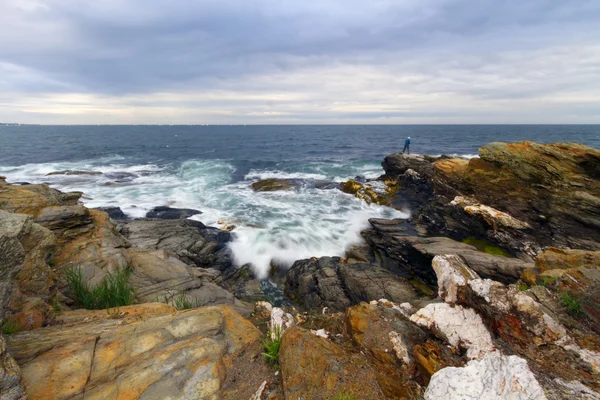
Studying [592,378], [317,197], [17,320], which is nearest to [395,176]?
[317,197]

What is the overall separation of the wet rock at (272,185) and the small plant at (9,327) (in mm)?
23684

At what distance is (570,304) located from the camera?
15.0 ft

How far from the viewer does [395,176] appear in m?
29.2

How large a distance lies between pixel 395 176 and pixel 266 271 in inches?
773

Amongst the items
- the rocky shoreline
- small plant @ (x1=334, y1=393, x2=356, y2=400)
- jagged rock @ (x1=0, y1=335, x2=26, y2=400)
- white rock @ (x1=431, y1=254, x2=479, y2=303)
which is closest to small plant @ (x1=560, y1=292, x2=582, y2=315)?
the rocky shoreline

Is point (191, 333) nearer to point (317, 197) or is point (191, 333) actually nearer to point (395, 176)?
point (317, 197)

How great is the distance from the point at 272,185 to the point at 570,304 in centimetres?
2568

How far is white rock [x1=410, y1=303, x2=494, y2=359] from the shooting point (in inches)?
167

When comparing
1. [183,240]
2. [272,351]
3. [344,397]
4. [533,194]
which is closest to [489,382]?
[344,397]

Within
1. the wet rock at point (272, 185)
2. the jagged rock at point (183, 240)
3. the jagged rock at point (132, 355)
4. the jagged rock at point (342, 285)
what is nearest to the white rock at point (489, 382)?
the jagged rock at point (132, 355)

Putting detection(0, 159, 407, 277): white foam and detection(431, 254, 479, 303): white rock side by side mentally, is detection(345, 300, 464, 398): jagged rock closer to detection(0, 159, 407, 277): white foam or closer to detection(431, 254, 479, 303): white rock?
detection(431, 254, 479, 303): white rock

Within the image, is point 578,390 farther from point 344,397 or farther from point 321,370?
point 321,370

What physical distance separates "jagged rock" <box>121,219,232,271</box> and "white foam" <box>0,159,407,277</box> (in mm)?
924

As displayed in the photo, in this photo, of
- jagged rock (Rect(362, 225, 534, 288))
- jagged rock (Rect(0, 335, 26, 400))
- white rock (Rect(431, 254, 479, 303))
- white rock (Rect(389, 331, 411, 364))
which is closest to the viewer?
jagged rock (Rect(0, 335, 26, 400))
